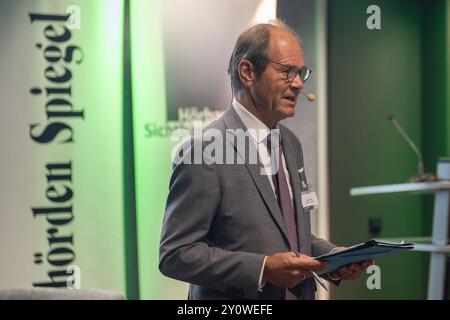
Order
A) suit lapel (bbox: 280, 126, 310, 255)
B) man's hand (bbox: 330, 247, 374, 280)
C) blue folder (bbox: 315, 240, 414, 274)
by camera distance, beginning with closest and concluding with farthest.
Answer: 1. blue folder (bbox: 315, 240, 414, 274)
2. man's hand (bbox: 330, 247, 374, 280)
3. suit lapel (bbox: 280, 126, 310, 255)

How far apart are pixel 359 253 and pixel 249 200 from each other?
0.33m

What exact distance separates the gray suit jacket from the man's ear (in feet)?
0.55

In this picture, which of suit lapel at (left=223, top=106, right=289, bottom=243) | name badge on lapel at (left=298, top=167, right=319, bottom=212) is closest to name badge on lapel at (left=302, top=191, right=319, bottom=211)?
name badge on lapel at (left=298, top=167, right=319, bottom=212)

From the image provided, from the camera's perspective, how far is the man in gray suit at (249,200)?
1.73 meters

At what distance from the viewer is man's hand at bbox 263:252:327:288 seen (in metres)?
1.69

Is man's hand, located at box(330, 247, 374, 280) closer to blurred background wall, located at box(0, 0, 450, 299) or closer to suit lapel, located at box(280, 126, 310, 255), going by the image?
suit lapel, located at box(280, 126, 310, 255)

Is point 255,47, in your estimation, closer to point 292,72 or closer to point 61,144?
point 292,72

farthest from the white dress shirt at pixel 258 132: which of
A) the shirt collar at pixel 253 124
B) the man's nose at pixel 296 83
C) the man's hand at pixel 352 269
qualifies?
the man's hand at pixel 352 269

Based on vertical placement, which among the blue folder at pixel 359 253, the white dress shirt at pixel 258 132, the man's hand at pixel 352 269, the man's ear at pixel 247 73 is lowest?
the man's hand at pixel 352 269

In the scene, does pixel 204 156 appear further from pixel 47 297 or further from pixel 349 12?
pixel 349 12

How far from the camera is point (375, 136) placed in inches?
162

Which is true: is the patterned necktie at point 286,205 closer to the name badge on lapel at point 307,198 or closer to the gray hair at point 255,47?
the name badge on lapel at point 307,198

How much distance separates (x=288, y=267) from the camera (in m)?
1.69
